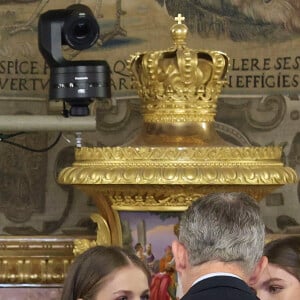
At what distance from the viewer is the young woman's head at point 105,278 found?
3.83 m

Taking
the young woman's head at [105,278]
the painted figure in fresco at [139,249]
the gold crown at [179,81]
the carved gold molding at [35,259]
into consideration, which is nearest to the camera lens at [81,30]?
the gold crown at [179,81]

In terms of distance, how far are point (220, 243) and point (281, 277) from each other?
0.78 metres

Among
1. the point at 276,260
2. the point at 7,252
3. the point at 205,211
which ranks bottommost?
the point at 7,252

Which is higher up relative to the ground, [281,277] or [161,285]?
[281,277]

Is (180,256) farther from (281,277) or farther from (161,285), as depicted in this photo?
(161,285)

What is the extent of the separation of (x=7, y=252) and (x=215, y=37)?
60.0 inches

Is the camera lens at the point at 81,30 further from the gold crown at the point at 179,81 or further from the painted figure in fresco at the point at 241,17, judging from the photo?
the painted figure in fresco at the point at 241,17

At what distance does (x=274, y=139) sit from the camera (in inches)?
262

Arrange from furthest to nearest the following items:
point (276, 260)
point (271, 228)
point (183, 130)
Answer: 1. point (271, 228)
2. point (183, 130)
3. point (276, 260)

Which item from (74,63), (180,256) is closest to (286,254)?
(180,256)

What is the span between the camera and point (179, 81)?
5.66 meters

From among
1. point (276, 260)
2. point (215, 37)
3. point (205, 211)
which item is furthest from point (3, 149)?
point (205, 211)

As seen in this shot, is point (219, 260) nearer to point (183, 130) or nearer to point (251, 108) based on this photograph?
point (183, 130)

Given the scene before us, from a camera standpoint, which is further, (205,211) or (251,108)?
(251,108)
